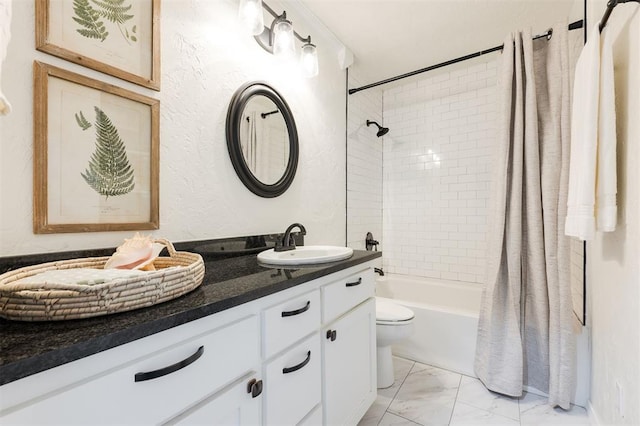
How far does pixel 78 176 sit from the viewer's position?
→ 99cm

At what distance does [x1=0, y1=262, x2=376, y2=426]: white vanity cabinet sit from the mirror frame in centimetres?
70

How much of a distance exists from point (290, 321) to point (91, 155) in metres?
0.90

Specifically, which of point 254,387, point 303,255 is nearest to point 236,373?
point 254,387

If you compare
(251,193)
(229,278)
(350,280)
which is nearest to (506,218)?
(350,280)

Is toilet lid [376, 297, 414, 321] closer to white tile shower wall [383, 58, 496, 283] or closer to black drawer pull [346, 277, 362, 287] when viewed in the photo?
black drawer pull [346, 277, 362, 287]

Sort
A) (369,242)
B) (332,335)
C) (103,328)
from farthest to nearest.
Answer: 1. (369,242)
2. (332,335)
3. (103,328)

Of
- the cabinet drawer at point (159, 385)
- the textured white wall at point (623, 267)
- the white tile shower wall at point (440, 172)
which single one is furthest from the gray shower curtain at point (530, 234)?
the cabinet drawer at point (159, 385)

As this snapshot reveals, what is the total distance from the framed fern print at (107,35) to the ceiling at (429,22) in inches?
45.2

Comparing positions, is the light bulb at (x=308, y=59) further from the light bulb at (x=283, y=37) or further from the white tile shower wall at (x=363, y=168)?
the white tile shower wall at (x=363, y=168)

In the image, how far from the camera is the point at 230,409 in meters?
0.80

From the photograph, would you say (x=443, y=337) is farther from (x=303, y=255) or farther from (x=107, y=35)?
(x=107, y=35)

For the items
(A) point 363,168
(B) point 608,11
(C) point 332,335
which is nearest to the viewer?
(B) point 608,11

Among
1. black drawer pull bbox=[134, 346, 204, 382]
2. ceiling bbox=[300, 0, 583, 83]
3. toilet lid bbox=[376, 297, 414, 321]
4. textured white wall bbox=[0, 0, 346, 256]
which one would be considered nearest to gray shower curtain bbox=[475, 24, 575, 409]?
ceiling bbox=[300, 0, 583, 83]

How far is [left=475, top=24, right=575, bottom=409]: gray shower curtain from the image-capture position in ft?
5.47
